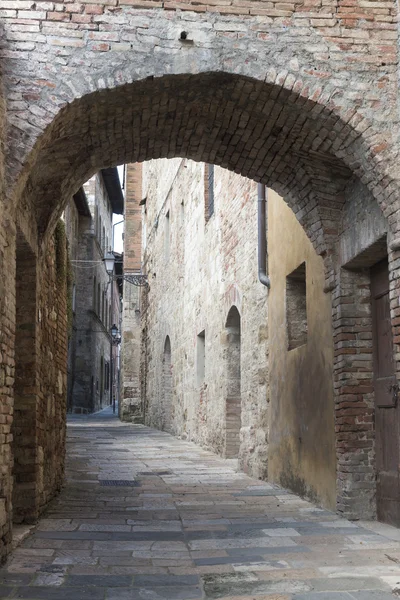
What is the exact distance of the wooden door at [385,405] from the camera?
5.44m

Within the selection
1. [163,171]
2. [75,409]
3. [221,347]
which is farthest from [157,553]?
[75,409]

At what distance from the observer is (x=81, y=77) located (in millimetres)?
4695

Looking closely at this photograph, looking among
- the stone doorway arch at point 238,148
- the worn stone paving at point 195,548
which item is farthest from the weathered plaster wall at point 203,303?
the stone doorway arch at point 238,148

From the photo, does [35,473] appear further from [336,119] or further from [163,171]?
[163,171]

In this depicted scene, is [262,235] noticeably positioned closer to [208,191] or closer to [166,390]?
[208,191]

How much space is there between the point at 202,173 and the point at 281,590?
9631 millimetres

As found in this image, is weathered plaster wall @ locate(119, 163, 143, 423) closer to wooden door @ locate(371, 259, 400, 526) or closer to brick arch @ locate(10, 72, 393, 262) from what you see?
brick arch @ locate(10, 72, 393, 262)

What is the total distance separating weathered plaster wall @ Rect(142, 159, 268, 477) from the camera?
886 cm

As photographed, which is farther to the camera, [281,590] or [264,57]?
[264,57]

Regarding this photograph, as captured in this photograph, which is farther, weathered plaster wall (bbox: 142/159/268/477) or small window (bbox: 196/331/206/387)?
small window (bbox: 196/331/206/387)

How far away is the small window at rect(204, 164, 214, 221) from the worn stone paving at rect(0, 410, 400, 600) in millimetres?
5589

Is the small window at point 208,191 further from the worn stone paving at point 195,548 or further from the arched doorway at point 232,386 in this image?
the worn stone paving at point 195,548

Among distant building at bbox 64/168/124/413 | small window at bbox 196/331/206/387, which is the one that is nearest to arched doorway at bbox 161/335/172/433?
small window at bbox 196/331/206/387

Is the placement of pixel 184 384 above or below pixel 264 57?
below
